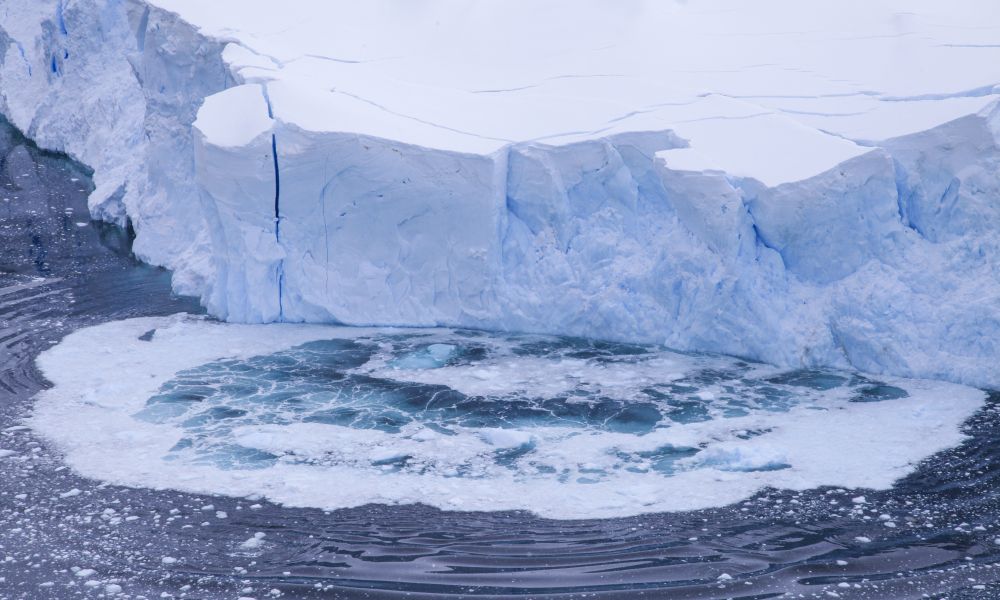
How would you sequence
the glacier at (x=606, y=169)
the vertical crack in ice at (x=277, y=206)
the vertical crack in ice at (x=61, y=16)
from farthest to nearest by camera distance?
the vertical crack in ice at (x=61, y=16)
the vertical crack in ice at (x=277, y=206)
the glacier at (x=606, y=169)

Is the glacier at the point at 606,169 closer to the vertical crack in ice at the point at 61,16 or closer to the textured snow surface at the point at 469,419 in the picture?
the textured snow surface at the point at 469,419

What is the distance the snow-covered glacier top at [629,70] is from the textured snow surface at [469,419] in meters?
1.40

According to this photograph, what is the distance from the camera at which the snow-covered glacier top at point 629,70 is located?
292 inches

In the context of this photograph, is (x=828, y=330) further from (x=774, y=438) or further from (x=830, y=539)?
(x=830, y=539)

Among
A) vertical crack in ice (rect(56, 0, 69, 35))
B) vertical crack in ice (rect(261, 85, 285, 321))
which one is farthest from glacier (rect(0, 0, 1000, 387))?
vertical crack in ice (rect(56, 0, 69, 35))

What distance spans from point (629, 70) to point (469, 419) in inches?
124

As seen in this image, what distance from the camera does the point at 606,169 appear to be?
752 centimetres

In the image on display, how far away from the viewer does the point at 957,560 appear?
4980 mm

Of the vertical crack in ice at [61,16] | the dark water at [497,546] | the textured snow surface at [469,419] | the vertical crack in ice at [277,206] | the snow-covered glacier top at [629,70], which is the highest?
the vertical crack in ice at [61,16]

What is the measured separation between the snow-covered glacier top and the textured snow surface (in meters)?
1.40

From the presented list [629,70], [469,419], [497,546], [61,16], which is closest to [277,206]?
[469,419]

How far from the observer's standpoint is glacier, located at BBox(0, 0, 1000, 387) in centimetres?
704

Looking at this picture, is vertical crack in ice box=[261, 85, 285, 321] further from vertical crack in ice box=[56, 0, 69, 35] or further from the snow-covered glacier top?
vertical crack in ice box=[56, 0, 69, 35]

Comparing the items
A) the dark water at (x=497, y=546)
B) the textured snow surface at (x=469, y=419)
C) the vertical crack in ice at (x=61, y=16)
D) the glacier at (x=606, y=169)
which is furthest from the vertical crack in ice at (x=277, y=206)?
the vertical crack in ice at (x=61, y=16)
